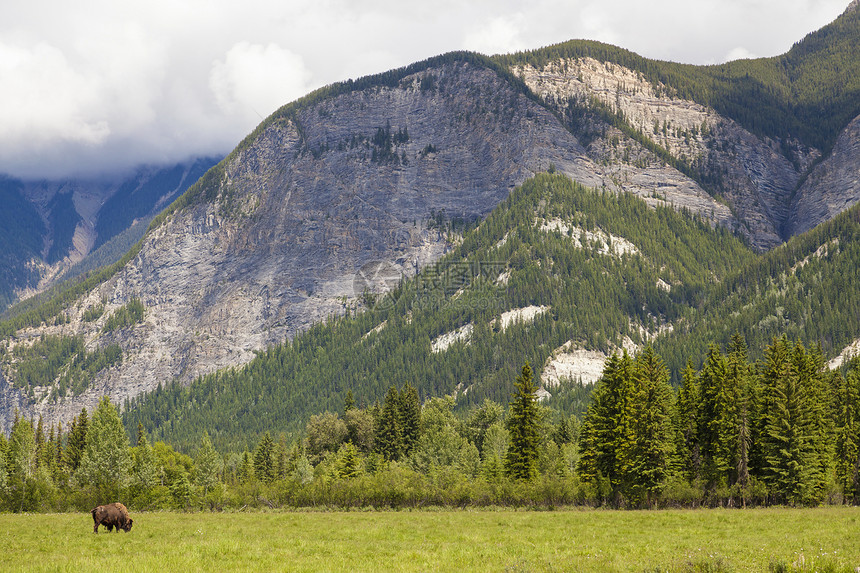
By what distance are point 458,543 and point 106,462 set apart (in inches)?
3038

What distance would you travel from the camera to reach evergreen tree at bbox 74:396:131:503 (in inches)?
3930

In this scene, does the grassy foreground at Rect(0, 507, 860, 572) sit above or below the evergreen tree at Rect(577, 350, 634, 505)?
below

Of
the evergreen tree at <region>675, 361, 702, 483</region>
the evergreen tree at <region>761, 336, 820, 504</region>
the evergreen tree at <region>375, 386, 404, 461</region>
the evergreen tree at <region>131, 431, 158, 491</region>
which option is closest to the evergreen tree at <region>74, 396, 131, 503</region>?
the evergreen tree at <region>131, 431, 158, 491</region>

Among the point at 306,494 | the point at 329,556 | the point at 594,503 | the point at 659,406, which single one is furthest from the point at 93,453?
the point at 329,556

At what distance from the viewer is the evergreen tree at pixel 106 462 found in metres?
99.8

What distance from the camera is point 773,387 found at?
2822 inches

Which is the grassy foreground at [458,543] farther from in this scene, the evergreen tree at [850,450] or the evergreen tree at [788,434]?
the evergreen tree at [850,450]

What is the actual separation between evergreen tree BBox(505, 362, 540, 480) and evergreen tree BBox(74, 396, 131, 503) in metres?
46.8

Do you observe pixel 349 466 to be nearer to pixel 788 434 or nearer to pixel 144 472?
pixel 144 472

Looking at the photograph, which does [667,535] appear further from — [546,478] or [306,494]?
[306,494]

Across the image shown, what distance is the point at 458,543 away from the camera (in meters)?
41.2

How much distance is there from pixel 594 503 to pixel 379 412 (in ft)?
187

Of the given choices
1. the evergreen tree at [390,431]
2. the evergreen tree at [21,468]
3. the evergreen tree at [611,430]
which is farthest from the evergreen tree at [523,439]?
the evergreen tree at [21,468]

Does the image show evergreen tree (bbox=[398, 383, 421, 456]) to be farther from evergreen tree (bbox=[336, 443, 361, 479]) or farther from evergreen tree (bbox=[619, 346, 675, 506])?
evergreen tree (bbox=[619, 346, 675, 506])
